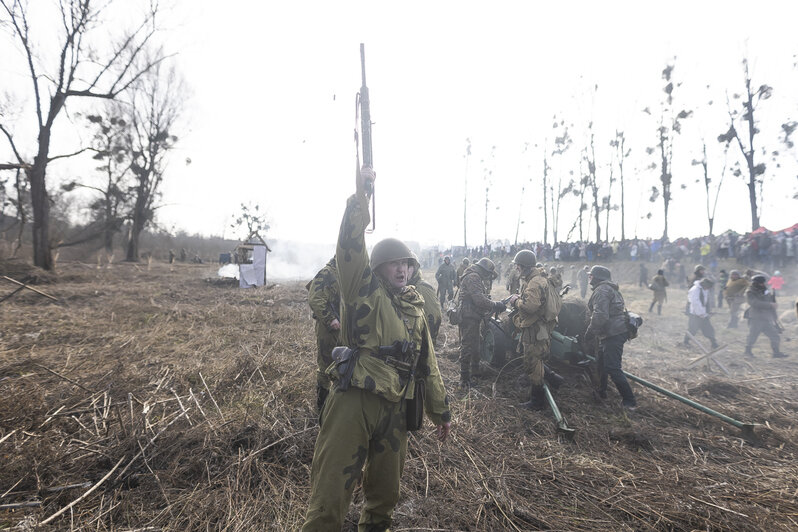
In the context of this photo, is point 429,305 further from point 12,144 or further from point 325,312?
point 12,144

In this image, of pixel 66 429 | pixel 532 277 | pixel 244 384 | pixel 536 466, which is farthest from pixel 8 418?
pixel 532 277

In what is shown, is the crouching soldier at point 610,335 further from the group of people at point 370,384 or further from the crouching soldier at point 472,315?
the group of people at point 370,384

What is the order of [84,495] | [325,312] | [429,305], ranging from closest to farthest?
[84,495], [325,312], [429,305]

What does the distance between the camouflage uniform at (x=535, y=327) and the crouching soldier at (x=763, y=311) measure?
7608 mm

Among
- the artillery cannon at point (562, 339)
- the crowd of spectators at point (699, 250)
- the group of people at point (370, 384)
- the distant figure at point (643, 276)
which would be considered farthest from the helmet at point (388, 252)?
the crowd of spectators at point (699, 250)

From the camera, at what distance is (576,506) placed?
277 centimetres

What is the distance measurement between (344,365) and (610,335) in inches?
175

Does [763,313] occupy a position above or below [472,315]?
below

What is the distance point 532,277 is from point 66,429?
554 centimetres

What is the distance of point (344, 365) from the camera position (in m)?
1.93

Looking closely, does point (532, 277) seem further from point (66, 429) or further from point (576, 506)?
point (66, 429)

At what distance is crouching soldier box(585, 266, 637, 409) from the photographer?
4.76 m

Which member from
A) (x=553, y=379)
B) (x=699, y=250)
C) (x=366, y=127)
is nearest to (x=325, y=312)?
(x=366, y=127)

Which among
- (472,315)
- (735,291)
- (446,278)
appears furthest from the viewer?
(446,278)
